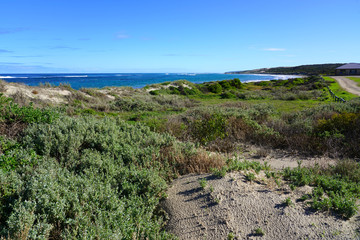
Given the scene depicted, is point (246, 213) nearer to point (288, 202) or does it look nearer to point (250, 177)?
point (288, 202)

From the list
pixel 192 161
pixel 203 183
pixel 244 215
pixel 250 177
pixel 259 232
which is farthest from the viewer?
pixel 192 161

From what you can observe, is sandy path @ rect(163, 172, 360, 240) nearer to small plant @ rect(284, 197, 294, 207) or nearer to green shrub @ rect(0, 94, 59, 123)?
small plant @ rect(284, 197, 294, 207)

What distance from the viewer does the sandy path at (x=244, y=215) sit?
3359mm

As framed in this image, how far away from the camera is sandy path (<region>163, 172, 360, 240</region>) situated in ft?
11.0

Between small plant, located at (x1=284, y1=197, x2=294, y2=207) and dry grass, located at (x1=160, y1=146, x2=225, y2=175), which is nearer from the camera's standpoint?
small plant, located at (x1=284, y1=197, x2=294, y2=207)

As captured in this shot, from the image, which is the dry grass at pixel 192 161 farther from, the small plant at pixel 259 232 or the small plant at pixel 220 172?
the small plant at pixel 259 232

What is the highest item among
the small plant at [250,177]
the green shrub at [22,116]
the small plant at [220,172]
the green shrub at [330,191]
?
the green shrub at [22,116]

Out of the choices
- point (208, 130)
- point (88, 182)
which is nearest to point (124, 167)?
point (88, 182)

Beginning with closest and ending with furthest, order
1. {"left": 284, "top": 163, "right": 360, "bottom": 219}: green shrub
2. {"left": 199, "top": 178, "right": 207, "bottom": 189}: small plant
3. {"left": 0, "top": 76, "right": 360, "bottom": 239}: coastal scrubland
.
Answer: {"left": 0, "top": 76, "right": 360, "bottom": 239}: coastal scrubland < {"left": 284, "top": 163, "right": 360, "bottom": 219}: green shrub < {"left": 199, "top": 178, "right": 207, "bottom": 189}: small plant

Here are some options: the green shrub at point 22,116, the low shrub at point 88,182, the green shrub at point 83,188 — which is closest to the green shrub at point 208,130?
the low shrub at point 88,182

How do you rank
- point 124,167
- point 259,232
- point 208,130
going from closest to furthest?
point 259,232 → point 124,167 → point 208,130

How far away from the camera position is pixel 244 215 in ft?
12.2

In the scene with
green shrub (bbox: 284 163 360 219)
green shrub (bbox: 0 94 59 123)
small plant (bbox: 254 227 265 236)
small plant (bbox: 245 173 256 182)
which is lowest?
small plant (bbox: 254 227 265 236)

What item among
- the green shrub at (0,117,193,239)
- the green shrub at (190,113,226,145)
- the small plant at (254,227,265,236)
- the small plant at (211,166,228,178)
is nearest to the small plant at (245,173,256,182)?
the small plant at (211,166,228,178)
